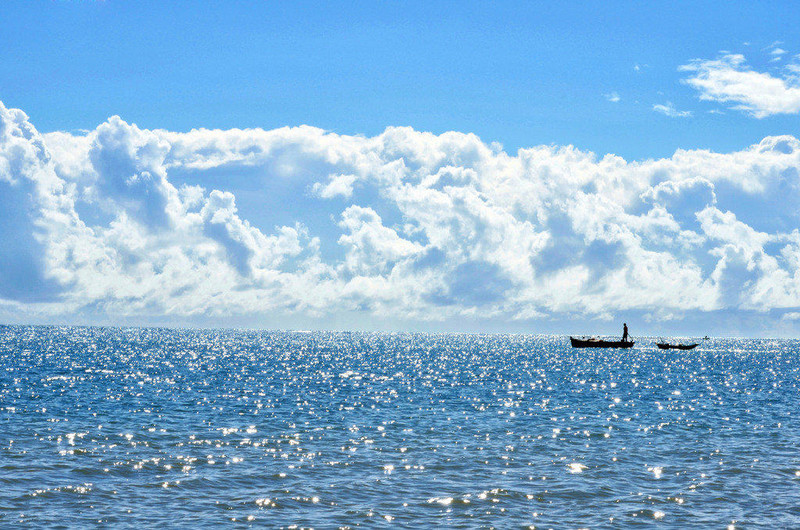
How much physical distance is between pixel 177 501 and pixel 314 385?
165 feet

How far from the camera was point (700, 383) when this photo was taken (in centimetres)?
8962

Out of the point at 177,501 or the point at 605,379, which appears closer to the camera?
the point at 177,501

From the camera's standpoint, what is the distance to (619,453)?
116ft

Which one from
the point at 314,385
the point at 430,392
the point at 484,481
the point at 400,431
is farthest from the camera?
the point at 314,385

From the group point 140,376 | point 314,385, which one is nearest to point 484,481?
point 314,385

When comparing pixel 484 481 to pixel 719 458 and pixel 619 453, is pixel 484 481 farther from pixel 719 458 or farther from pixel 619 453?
pixel 719 458

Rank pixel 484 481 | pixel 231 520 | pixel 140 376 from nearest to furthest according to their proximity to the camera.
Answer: pixel 231 520 < pixel 484 481 < pixel 140 376

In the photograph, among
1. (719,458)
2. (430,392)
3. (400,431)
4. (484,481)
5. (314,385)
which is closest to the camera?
(484,481)

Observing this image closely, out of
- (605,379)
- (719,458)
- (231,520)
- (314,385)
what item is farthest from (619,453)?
(605,379)

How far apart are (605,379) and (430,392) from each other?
113 feet

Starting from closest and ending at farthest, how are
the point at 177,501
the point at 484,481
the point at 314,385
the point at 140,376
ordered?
the point at 177,501, the point at 484,481, the point at 314,385, the point at 140,376

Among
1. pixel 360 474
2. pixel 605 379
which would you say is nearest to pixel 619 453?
pixel 360 474

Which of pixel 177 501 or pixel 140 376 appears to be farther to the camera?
pixel 140 376

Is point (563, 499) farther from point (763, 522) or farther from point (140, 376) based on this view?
point (140, 376)
